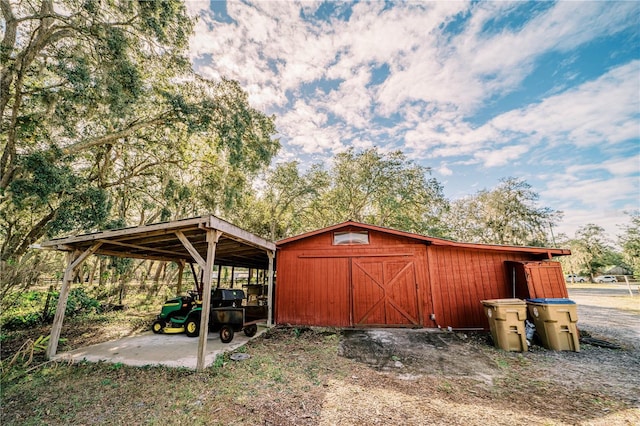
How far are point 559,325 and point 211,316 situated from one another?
294 inches

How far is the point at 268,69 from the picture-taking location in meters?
9.00

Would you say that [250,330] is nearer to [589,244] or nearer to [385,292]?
[385,292]

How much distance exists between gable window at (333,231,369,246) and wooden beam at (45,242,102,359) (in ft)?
18.9

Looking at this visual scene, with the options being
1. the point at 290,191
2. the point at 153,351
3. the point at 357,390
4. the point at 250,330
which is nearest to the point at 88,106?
the point at 153,351

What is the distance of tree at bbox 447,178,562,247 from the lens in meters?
21.0

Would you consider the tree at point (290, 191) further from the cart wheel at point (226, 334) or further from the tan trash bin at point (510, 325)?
the tan trash bin at point (510, 325)

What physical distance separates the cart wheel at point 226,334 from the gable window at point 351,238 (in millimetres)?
3666

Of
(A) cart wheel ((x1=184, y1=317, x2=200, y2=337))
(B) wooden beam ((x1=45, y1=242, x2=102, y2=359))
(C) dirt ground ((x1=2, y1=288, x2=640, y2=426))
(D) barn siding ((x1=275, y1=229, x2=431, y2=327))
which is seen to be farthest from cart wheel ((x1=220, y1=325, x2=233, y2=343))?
(B) wooden beam ((x1=45, y1=242, x2=102, y2=359))

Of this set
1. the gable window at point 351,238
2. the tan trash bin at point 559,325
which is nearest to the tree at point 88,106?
the gable window at point 351,238

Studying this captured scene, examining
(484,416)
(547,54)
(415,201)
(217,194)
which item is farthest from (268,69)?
(415,201)

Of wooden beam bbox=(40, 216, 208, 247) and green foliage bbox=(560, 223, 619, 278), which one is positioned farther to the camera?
green foliage bbox=(560, 223, 619, 278)

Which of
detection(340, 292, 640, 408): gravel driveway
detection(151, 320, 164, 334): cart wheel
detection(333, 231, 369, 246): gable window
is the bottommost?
detection(340, 292, 640, 408): gravel driveway

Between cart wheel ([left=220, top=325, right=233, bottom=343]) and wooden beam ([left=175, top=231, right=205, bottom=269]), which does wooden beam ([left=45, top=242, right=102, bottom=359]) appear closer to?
wooden beam ([left=175, top=231, right=205, bottom=269])

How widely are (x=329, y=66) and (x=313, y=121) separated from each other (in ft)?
9.68
